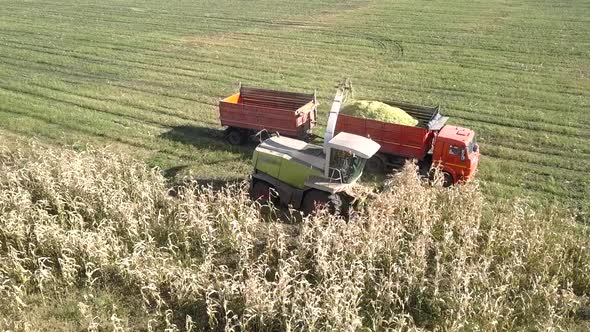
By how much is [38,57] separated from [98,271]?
61.9ft

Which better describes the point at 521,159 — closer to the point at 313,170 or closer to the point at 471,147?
the point at 471,147

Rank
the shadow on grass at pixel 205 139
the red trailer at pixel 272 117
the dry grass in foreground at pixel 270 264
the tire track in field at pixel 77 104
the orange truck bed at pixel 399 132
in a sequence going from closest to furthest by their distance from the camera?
the dry grass in foreground at pixel 270 264
the orange truck bed at pixel 399 132
the red trailer at pixel 272 117
the shadow on grass at pixel 205 139
the tire track in field at pixel 77 104

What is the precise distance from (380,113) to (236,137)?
4360 millimetres

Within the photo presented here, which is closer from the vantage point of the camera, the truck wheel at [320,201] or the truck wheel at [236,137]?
the truck wheel at [320,201]

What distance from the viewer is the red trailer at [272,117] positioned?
14156 millimetres

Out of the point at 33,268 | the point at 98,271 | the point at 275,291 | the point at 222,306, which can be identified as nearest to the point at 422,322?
the point at 275,291

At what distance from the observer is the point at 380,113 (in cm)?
1307

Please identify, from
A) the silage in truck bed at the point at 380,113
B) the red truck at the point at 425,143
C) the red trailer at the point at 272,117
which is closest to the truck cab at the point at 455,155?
the red truck at the point at 425,143

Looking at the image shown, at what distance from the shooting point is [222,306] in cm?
789

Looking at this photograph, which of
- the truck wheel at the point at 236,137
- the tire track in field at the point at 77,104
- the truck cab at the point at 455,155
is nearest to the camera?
the truck cab at the point at 455,155

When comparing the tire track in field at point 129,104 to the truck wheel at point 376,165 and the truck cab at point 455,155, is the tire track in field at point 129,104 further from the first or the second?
the truck cab at point 455,155

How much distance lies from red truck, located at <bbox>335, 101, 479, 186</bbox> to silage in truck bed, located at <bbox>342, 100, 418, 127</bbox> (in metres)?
0.22

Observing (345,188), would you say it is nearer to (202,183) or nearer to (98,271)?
(202,183)

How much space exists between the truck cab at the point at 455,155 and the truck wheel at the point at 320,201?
2.97m
